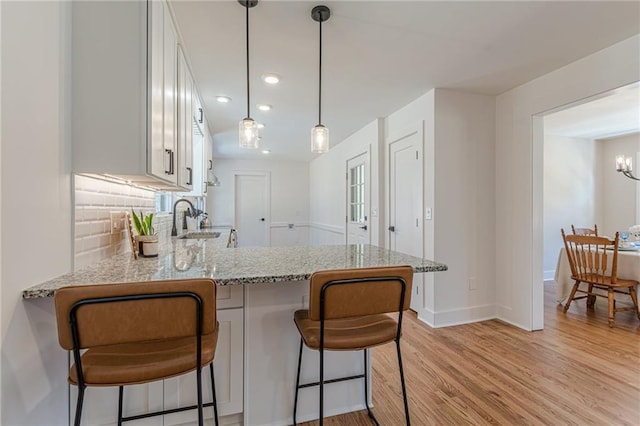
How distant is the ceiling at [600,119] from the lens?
11.3 feet

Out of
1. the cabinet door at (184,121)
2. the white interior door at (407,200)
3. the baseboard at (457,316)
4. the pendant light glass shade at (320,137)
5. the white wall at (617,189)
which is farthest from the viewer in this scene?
the white wall at (617,189)

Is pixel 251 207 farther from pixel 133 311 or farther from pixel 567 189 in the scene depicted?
pixel 133 311

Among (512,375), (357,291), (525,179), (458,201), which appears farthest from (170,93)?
A: (525,179)

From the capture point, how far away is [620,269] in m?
3.26

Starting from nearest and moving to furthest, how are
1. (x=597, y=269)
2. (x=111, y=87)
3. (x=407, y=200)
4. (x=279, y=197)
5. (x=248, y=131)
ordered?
(x=111, y=87) → (x=248, y=131) → (x=597, y=269) → (x=407, y=200) → (x=279, y=197)

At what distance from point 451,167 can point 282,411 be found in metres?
2.61

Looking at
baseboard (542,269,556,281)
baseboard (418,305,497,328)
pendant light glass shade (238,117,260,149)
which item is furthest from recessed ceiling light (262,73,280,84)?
baseboard (542,269,556,281)

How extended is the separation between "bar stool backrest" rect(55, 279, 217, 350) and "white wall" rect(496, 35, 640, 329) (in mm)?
3038

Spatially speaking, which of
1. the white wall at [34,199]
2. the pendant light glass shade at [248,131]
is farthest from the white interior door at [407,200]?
the white wall at [34,199]

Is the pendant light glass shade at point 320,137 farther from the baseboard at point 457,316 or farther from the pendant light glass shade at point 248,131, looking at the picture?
the baseboard at point 457,316

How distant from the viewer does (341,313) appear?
1246 millimetres

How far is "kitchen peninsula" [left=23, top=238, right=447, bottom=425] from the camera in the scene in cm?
143

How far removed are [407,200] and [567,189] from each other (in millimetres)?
3404

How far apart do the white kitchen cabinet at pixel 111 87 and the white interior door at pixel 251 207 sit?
5680mm
